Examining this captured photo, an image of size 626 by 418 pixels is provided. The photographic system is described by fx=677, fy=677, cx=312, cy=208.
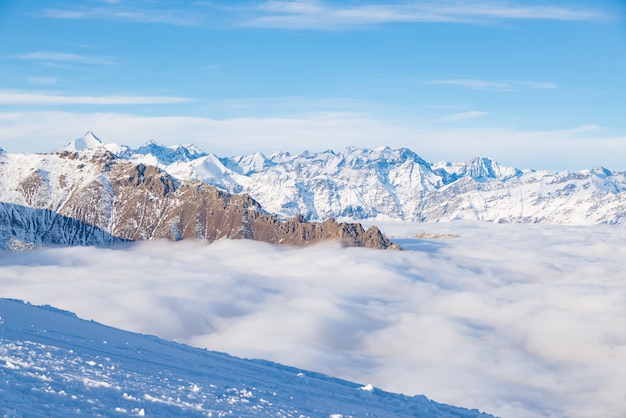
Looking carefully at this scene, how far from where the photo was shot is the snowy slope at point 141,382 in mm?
38875

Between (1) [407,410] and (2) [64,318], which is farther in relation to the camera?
(2) [64,318]

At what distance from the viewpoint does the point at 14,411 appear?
1330 inches

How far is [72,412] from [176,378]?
50.2ft

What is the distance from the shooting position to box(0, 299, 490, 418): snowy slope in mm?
38875

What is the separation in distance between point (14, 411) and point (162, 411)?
896 centimetres

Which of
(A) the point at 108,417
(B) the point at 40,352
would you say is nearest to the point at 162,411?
(A) the point at 108,417

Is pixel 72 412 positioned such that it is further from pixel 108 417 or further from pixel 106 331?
pixel 106 331

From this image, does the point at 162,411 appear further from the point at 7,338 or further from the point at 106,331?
the point at 106,331

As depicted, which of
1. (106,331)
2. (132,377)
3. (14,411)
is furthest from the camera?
(106,331)

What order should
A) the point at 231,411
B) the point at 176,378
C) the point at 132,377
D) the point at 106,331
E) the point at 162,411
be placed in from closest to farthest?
the point at 162,411
the point at 231,411
the point at 132,377
the point at 176,378
the point at 106,331

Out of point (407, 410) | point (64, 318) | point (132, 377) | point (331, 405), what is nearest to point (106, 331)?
point (64, 318)

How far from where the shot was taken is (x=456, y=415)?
Answer: 2350 inches

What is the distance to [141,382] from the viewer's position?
4656 centimetres

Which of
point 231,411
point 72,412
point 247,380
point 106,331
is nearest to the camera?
point 72,412
